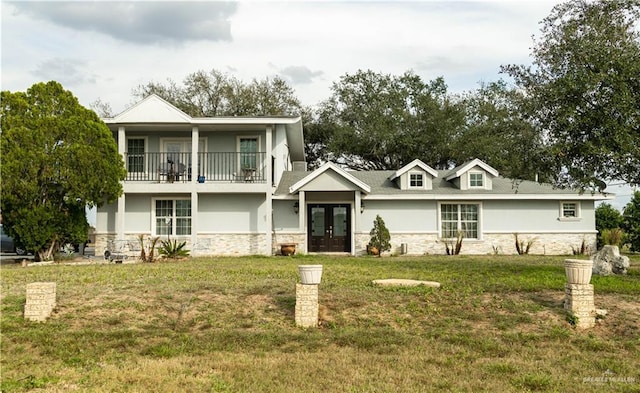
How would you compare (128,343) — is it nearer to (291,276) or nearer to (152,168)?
(291,276)

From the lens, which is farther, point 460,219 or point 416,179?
point 416,179

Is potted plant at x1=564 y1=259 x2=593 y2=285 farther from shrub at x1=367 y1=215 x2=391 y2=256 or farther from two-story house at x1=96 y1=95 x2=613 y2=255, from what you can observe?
two-story house at x1=96 y1=95 x2=613 y2=255

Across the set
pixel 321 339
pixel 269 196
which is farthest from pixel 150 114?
pixel 321 339

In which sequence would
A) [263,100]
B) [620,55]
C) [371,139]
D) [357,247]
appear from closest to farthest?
[620,55], [357,247], [371,139], [263,100]

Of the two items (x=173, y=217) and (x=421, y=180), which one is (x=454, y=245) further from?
(x=173, y=217)

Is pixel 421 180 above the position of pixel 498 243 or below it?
above

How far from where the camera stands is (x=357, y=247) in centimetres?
2088

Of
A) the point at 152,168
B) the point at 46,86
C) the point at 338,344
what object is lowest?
the point at 338,344

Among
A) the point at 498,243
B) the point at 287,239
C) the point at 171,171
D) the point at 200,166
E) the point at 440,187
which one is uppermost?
the point at 200,166

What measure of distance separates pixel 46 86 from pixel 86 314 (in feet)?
35.5

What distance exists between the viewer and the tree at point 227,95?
36000 millimetres

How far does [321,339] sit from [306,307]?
0.73 meters

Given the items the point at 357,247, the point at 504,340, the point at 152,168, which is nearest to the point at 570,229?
the point at 357,247

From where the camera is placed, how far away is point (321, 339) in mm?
7766
